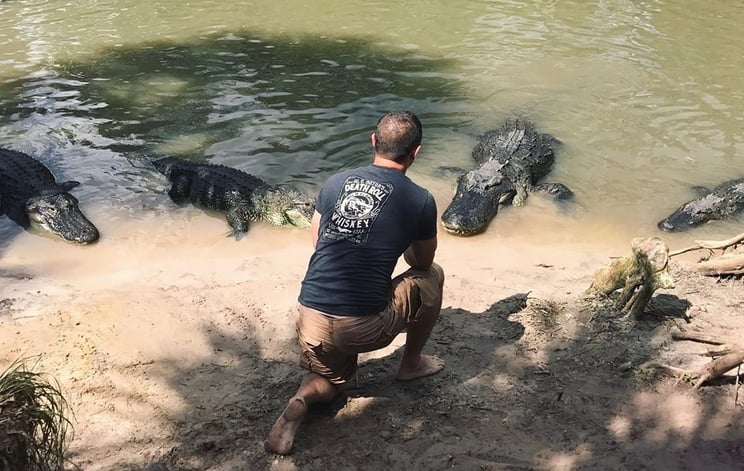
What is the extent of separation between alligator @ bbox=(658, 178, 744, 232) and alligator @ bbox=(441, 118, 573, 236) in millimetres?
1189

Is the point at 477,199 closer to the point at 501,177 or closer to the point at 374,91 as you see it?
the point at 501,177

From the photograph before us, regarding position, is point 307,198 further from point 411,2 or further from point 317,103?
point 411,2

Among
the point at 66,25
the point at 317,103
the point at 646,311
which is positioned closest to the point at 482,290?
the point at 646,311

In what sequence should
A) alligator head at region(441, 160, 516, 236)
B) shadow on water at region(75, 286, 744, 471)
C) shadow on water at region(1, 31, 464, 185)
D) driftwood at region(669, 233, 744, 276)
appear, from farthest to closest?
shadow on water at region(1, 31, 464, 185) → alligator head at region(441, 160, 516, 236) → driftwood at region(669, 233, 744, 276) → shadow on water at region(75, 286, 744, 471)

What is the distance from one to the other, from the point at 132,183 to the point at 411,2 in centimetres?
973

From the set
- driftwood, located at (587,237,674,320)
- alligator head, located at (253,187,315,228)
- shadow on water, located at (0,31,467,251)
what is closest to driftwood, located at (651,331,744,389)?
driftwood, located at (587,237,674,320)

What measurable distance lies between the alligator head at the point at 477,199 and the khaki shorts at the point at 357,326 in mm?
2897

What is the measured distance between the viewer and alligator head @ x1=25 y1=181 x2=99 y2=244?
6.12 metres

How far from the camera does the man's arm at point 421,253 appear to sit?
3258mm

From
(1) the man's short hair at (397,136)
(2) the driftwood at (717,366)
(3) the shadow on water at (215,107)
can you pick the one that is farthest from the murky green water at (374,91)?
(1) the man's short hair at (397,136)

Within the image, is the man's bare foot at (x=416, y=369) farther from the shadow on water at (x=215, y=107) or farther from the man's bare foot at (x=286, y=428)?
the shadow on water at (x=215, y=107)

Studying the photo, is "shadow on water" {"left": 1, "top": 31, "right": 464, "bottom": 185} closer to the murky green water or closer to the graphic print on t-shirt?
the murky green water

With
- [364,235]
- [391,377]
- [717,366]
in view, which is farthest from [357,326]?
[717,366]

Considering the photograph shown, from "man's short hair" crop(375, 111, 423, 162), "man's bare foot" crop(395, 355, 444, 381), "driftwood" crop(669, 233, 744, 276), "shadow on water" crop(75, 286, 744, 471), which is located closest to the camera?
"shadow on water" crop(75, 286, 744, 471)
